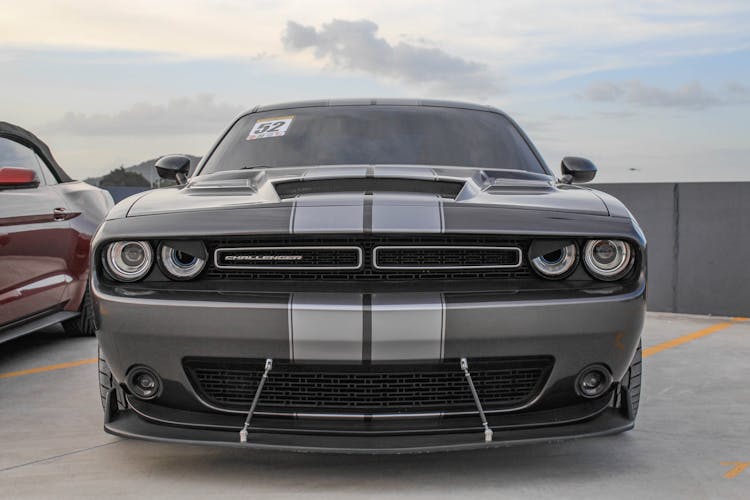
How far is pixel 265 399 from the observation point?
9.29ft

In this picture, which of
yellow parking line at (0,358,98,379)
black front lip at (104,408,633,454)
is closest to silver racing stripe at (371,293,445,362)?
black front lip at (104,408,633,454)

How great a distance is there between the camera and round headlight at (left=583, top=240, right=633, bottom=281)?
296 cm

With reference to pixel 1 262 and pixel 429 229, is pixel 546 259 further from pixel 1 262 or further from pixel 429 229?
pixel 1 262

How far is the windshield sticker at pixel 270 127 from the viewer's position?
169 inches

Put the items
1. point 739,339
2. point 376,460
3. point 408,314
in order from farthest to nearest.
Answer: point 739,339 < point 376,460 < point 408,314

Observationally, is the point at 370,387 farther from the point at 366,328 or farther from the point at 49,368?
the point at 49,368

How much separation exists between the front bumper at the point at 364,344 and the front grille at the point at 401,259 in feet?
0.40

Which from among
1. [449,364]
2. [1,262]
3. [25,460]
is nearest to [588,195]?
[449,364]

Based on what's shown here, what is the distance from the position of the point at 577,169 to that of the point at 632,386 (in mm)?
1554

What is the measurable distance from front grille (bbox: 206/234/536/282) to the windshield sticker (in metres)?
1.47

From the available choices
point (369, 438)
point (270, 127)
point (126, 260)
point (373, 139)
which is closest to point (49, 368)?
point (270, 127)

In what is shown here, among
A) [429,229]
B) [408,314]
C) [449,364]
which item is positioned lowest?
[449,364]

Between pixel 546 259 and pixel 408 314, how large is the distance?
21.9 inches

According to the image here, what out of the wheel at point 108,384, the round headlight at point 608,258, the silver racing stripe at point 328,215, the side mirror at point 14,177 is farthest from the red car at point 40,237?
the round headlight at point 608,258
